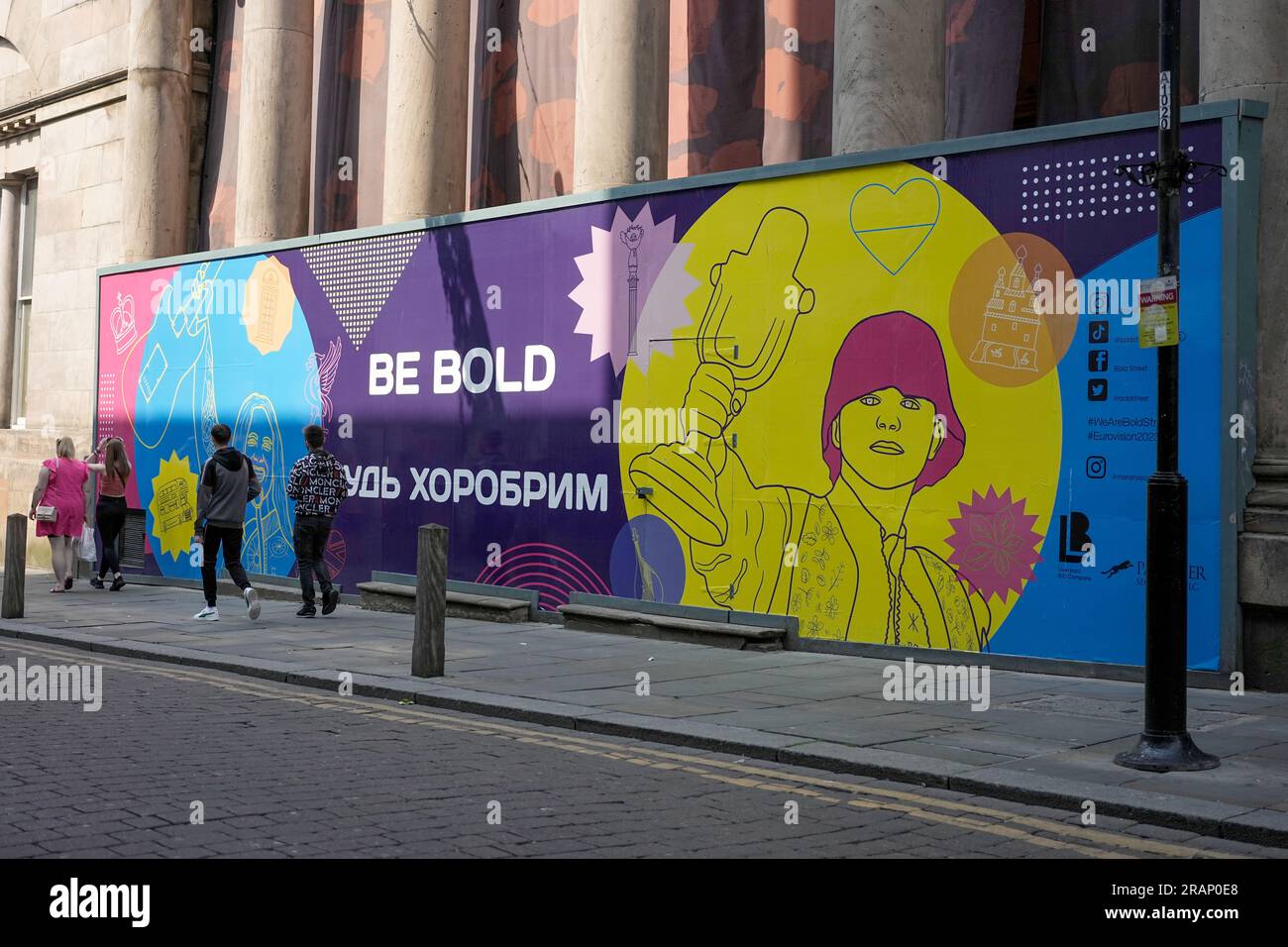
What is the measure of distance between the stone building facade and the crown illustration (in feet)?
4.64

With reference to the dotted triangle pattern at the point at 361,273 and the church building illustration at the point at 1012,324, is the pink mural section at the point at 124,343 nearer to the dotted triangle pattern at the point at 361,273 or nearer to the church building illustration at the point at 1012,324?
the dotted triangle pattern at the point at 361,273

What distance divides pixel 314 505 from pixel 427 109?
5.88 meters

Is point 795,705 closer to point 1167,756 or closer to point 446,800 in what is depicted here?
point 1167,756

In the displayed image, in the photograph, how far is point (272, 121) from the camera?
20.3m

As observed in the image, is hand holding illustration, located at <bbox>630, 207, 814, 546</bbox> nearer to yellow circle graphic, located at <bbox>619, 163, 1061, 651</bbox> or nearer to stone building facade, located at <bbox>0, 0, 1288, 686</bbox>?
yellow circle graphic, located at <bbox>619, 163, 1061, 651</bbox>

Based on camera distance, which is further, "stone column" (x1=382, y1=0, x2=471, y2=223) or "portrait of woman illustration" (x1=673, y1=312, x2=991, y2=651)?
"stone column" (x1=382, y1=0, x2=471, y2=223)

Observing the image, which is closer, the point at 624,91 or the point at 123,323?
the point at 624,91

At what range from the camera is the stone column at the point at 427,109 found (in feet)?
58.5

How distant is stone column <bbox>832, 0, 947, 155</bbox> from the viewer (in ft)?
41.8

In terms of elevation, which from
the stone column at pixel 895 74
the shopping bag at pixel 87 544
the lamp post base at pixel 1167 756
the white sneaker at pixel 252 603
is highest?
the stone column at pixel 895 74

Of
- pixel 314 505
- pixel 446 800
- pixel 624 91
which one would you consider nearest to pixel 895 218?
pixel 624 91

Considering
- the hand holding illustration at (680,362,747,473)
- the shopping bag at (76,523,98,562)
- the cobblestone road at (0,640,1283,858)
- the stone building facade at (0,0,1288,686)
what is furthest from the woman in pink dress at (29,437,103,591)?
the cobblestone road at (0,640,1283,858)

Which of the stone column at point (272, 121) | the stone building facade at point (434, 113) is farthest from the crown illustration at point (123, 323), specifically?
the stone column at point (272, 121)

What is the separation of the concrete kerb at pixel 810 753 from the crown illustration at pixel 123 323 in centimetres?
1068
